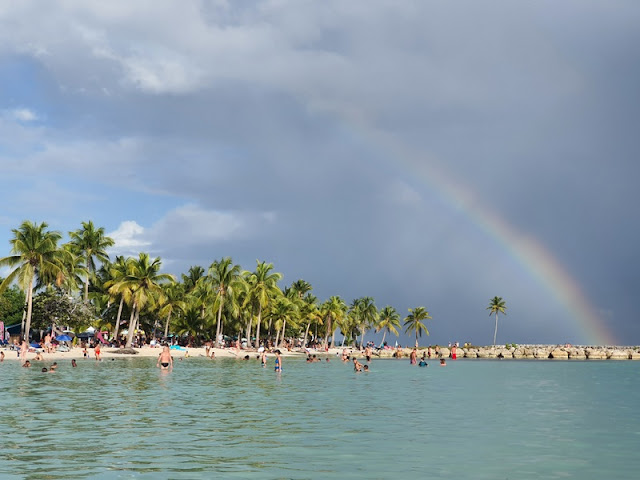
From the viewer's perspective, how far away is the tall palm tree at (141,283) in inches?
3551

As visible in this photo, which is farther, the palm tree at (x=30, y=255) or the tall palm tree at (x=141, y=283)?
the tall palm tree at (x=141, y=283)

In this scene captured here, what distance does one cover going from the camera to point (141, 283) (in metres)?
91.6

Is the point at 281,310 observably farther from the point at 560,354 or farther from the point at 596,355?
the point at 596,355

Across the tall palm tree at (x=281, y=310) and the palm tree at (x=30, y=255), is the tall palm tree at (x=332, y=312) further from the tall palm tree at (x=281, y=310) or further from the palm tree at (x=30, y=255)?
the palm tree at (x=30, y=255)

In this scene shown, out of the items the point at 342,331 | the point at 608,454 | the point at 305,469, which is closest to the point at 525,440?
the point at 608,454

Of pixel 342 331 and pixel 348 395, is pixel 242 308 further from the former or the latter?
pixel 348 395

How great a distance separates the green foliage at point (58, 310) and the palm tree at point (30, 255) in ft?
41.7

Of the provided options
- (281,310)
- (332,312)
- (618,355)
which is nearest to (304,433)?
(281,310)

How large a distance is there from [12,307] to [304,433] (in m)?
121

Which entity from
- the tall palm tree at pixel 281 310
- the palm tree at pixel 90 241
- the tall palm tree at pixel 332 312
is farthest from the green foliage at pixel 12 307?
the tall palm tree at pixel 332 312

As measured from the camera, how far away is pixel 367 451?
62.1 ft

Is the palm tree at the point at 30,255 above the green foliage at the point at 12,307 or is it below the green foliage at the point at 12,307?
above

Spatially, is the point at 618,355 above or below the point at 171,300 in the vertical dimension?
below

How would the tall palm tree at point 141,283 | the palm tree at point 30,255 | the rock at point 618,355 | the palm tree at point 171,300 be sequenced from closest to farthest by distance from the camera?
the palm tree at point 30,255 < the tall palm tree at point 141,283 < the palm tree at point 171,300 < the rock at point 618,355
